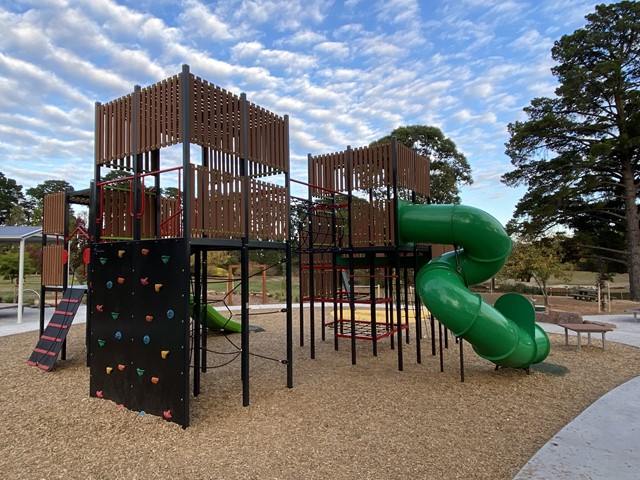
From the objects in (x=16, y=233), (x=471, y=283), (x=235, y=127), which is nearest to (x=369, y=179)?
(x=471, y=283)

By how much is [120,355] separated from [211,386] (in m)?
1.62

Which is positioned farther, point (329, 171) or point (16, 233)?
point (16, 233)

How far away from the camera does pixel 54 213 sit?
909cm

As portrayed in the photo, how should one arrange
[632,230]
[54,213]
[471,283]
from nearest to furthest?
1. [471,283]
2. [54,213]
3. [632,230]

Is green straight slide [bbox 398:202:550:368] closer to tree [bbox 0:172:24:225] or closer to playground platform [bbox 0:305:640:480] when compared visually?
playground platform [bbox 0:305:640:480]

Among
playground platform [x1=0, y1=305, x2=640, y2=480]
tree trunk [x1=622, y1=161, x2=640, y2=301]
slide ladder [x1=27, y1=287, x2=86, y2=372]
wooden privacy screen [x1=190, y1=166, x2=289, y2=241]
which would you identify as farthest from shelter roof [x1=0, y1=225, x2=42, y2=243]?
tree trunk [x1=622, y1=161, x2=640, y2=301]

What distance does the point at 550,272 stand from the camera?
64.5 feet

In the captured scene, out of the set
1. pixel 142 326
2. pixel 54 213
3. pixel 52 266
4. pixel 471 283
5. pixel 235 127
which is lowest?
pixel 142 326

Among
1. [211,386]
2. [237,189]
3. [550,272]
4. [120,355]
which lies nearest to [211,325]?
[211,386]

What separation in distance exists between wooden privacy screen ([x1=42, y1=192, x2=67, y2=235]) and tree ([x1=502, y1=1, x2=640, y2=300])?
21.6 m

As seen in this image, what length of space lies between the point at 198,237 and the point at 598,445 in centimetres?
517

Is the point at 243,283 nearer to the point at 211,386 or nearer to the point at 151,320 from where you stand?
the point at 151,320

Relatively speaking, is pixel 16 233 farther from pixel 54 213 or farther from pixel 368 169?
pixel 368 169

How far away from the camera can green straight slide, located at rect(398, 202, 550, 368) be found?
21.2ft
